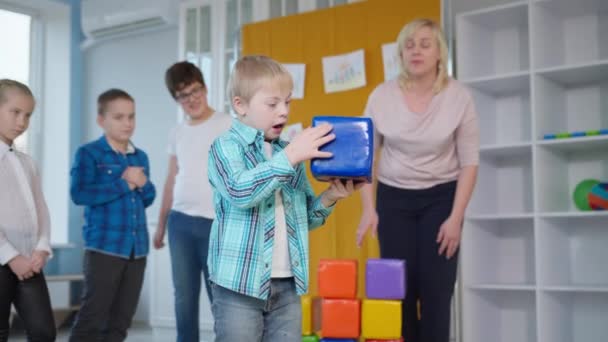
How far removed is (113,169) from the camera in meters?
2.62

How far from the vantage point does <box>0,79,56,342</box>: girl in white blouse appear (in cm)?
212

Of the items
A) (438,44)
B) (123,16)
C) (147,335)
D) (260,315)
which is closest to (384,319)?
(260,315)

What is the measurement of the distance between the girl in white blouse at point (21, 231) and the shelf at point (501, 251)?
1.90m

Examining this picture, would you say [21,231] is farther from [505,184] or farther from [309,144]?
[505,184]

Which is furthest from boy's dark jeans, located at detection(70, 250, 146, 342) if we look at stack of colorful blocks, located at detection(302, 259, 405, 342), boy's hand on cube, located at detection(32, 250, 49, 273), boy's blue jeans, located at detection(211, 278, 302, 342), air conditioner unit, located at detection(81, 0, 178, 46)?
air conditioner unit, located at detection(81, 0, 178, 46)

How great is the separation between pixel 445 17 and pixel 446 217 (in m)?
1.59

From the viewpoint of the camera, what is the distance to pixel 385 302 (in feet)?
7.13

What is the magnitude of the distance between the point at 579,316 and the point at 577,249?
0.32m

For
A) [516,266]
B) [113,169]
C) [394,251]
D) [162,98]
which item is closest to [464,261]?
[516,266]

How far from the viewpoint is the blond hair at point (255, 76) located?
147 centimetres

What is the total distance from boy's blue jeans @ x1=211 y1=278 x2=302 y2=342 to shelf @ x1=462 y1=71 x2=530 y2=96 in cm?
196

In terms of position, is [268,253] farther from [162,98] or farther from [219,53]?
[162,98]

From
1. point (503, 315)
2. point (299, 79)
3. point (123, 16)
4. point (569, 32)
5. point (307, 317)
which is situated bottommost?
point (503, 315)

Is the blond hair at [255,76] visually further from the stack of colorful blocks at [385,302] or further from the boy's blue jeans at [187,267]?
the boy's blue jeans at [187,267]
